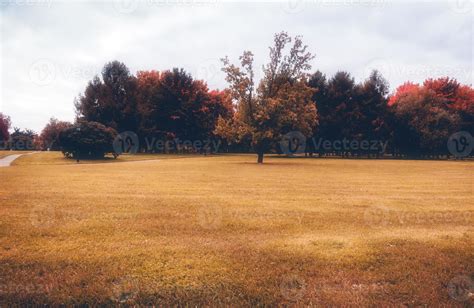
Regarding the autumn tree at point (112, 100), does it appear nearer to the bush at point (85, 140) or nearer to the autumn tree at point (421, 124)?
the bush at point (85, 140)

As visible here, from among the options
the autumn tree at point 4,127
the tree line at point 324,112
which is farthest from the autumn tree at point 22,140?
the tree line at point 324,112

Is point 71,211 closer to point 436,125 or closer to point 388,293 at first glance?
point 388,293

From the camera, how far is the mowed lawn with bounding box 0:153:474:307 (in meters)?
5.71

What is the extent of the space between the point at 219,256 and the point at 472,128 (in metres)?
84.9

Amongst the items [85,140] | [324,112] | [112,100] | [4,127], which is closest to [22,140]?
[4,127]

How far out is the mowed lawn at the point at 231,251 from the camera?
5.71m

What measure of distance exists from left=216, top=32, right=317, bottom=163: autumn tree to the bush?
16.9 meters

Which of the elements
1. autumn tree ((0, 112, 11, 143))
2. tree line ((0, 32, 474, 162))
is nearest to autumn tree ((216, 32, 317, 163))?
tree line ((0, 32, 474, 162))

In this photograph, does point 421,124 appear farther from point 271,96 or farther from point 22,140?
point 22,140

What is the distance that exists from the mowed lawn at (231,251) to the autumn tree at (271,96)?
27.7 metres

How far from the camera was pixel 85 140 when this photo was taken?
4466 cm

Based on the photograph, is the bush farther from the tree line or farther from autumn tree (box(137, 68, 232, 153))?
autumn tree (box(137, 68, 232, 153))

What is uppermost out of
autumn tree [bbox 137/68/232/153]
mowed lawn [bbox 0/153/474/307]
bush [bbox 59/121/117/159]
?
autumn tree [bbox 137/68/232/153]

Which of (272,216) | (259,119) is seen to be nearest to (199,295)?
(272,216)
